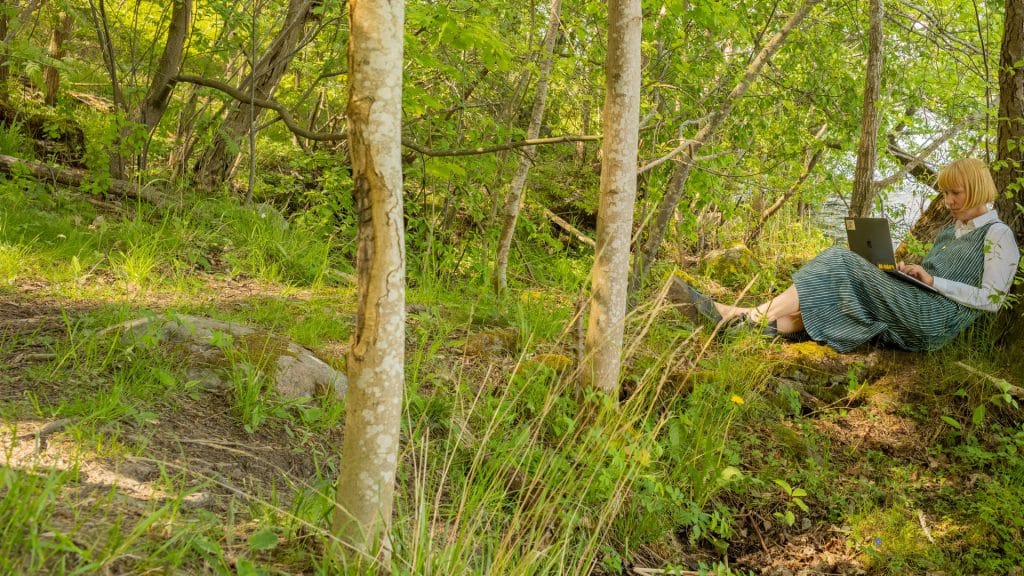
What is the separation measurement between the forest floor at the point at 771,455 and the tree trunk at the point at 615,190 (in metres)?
0.68

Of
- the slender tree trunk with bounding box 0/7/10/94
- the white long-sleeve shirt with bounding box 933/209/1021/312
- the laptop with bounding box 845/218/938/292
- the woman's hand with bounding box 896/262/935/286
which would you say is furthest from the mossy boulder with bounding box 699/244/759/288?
the slender tree trunk with bounding box 0/7/10/94

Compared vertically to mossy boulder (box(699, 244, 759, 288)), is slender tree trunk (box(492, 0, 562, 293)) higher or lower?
higher

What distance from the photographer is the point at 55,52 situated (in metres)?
6.66

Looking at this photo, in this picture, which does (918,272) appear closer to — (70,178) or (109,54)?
(109,54)

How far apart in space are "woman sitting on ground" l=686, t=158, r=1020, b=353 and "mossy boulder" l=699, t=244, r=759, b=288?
6.85ft

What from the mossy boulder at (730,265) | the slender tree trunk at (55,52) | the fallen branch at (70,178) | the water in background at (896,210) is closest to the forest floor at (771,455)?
the fallen branch at (70,178)

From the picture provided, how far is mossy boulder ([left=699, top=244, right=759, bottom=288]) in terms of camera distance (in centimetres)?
675

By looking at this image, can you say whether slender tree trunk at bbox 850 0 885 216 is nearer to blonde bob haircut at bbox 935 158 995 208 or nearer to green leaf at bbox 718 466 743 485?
blonde bob haircut at bbox 935 158 995 208

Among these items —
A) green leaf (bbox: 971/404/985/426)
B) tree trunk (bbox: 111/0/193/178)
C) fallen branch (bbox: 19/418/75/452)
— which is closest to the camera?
fallen branch (bbox: 19/418/75/452)

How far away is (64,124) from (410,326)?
392 centimetres

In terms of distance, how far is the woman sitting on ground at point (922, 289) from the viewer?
4156mm

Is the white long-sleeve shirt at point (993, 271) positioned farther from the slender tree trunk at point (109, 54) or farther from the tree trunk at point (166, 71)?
the slender tree trunk at point (109, 54)

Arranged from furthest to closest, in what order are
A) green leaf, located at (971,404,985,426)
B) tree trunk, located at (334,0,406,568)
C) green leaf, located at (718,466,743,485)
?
green leaf, located at (971,404,985,426) < green leaf, located at (718,466,743,485) < tree trunk, located at (334,0,406,568)

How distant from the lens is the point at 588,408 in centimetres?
309
